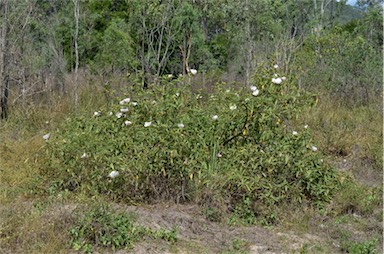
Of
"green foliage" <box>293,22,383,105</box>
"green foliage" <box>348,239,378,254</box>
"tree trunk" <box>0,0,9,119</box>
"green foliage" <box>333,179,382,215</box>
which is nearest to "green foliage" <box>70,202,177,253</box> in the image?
"green foliage" <box>348,239,378,254</box>

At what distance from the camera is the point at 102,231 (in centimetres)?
320

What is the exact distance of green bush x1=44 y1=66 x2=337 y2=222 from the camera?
3998mm

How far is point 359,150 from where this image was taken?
19.1 feet

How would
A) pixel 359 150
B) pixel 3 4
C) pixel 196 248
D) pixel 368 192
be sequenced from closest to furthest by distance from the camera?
pixel 196 248 → pixel 368 192 → pixel 359 150 → pixel 3 4

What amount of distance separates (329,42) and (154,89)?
6382 millimetres

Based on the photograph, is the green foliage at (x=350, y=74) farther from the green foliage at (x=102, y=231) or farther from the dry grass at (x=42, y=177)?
the green foliage at (x=102, y=231)

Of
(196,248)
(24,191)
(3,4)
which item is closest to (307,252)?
(196,248)

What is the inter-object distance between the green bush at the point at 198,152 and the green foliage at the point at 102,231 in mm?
677

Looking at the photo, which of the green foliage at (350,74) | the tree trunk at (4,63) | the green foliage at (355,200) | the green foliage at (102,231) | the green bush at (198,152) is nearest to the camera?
the green foliage at (102,231)

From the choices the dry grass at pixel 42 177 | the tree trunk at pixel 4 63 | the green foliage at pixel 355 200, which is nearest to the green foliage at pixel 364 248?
the dry grass at pixel 42 177

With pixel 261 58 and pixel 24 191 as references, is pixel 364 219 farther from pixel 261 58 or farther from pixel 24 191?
pixel 261 58

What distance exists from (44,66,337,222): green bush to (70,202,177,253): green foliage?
677 millimetres

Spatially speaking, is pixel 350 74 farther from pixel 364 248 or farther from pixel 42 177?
pixel 42 177

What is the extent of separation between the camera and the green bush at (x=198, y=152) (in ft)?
13.1
